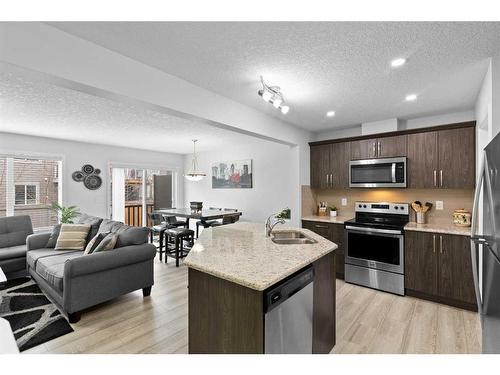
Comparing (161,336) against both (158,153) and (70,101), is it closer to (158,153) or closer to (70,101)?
(70,101)

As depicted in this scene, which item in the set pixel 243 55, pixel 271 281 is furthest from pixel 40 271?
pixel 243 55

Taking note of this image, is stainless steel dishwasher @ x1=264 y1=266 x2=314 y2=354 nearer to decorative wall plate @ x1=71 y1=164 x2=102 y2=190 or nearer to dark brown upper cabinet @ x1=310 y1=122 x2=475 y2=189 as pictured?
dark brown upper cabinet @ x1=310 y1=122 x2=475 y2=189

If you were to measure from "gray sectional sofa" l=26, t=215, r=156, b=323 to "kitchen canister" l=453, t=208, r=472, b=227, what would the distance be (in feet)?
12.7

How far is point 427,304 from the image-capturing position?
9.40 feet

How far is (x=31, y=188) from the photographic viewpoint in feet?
15.1

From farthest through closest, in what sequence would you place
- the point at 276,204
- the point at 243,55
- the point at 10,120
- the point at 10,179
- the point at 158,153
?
the point at 158,153 → the point at 276,204 → the point at 10,179 → the point at 10,120 → the point at 243,55

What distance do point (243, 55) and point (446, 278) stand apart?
3.26 metres

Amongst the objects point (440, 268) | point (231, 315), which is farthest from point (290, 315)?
point (440, 268)

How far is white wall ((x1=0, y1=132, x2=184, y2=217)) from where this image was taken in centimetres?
434

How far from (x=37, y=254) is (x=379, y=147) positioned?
16.3 feet

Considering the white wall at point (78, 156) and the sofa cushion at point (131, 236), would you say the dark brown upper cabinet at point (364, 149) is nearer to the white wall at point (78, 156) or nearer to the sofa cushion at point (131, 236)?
the sofa cushion at point (131, 236)

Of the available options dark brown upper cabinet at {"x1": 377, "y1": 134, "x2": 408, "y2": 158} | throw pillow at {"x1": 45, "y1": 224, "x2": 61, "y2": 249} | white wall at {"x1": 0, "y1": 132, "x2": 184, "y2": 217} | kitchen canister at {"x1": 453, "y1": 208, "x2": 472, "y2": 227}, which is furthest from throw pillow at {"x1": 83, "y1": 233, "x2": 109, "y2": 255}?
kitchen canister at {"x1": 453, "y1": 208, "x2": 472, "y2": 227}

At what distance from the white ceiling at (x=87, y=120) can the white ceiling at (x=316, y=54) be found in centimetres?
63

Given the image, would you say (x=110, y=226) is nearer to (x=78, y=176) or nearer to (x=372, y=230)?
(x=78, y=176)
